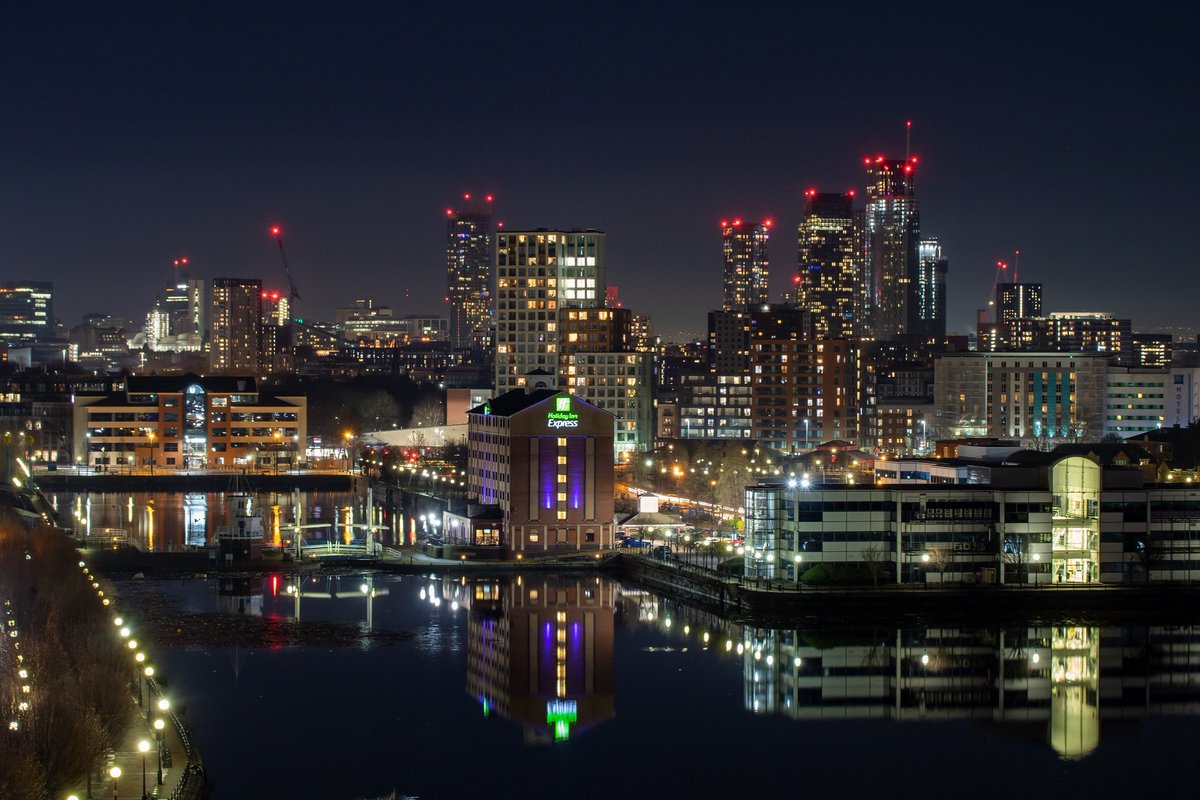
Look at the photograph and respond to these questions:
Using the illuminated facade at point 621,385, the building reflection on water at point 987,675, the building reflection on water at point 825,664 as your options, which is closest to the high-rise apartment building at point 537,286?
the illuminated facade at point 621,385

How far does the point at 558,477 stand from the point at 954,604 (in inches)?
374

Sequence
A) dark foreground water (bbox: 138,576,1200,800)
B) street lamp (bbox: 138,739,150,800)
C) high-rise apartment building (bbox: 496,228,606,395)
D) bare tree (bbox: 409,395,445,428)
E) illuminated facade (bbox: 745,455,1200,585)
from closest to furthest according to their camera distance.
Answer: street lamp (bbox: 138,739,150,800) → dark foreground water (bbox: 138,576,1200,800) → illuminated facade (bbox: 745,455,1200,585) → high-rise apartment building (bbox: 496,228,606,395) → bare tree (bbox: 409,395,445,428)

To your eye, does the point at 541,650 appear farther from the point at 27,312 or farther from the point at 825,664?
the point at 27,312

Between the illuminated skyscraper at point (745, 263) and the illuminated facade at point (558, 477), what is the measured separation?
282 feet

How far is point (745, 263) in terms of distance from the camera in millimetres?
119688

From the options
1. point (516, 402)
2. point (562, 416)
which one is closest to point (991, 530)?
point (562, 416)

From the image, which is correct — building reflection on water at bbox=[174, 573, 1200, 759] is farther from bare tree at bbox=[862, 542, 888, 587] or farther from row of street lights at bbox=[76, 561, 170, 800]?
row of street lights at bbox=[76, 561, 170, 800]

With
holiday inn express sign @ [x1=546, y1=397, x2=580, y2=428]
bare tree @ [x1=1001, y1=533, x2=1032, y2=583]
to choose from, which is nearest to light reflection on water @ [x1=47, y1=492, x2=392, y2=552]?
holiday inn express sign @ [x1=546, y1=397, x2=580, y2=428]

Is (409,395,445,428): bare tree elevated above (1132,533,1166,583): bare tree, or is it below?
above

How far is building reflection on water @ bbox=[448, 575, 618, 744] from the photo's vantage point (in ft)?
64.3

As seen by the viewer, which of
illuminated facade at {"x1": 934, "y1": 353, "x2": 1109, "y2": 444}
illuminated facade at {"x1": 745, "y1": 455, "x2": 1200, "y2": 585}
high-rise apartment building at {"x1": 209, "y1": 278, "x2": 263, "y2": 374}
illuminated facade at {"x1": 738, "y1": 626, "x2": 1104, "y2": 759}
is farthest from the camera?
high-rise apartment building at {"x1": 209, "y1": 278, "x2": 263, "y2": 374}

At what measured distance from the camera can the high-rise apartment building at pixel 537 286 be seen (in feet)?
196

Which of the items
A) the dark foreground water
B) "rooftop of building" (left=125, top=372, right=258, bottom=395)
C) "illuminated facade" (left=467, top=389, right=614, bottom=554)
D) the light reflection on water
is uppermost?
"rooftop of building" (left=125, top=372, right=258, bottom=395)

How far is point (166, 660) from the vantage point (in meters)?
21.4
